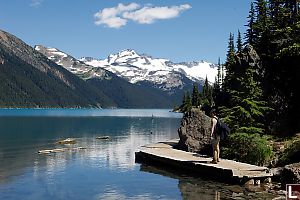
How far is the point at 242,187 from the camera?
24.4m

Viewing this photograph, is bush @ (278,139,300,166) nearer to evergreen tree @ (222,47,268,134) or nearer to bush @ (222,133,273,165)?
bush @ (222,133,273,165)

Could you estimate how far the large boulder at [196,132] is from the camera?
1430 inches

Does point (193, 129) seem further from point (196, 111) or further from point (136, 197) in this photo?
point (136, 197)

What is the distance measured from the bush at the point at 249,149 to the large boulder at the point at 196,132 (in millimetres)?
2939

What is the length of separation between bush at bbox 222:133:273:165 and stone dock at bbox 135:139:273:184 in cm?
202

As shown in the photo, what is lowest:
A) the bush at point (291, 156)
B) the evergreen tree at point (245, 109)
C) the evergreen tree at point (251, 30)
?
the bush at point (291, 156)

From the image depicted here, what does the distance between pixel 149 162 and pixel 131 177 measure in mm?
6167

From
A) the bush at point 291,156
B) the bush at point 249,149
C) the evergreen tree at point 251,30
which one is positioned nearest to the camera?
the bush at point 291,156

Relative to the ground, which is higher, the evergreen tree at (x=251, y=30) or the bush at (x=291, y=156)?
the evergreen tree at (x=251, y=30)

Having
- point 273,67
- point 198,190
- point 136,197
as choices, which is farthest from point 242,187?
point 273,67

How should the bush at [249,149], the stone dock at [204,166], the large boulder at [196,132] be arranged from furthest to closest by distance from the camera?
the large boulder at [196,132]
the bush at [249,149]
the stone dock at [204,166]

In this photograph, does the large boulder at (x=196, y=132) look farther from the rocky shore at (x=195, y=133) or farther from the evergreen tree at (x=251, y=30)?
the evergreen tree at (x=251, y=30)

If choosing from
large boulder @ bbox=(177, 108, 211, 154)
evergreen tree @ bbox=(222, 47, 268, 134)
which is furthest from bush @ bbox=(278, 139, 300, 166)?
large boulder @ bbox=(177, 108, 211, 154)

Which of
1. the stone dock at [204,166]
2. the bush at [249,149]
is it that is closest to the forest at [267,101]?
the bush at [249,149]
